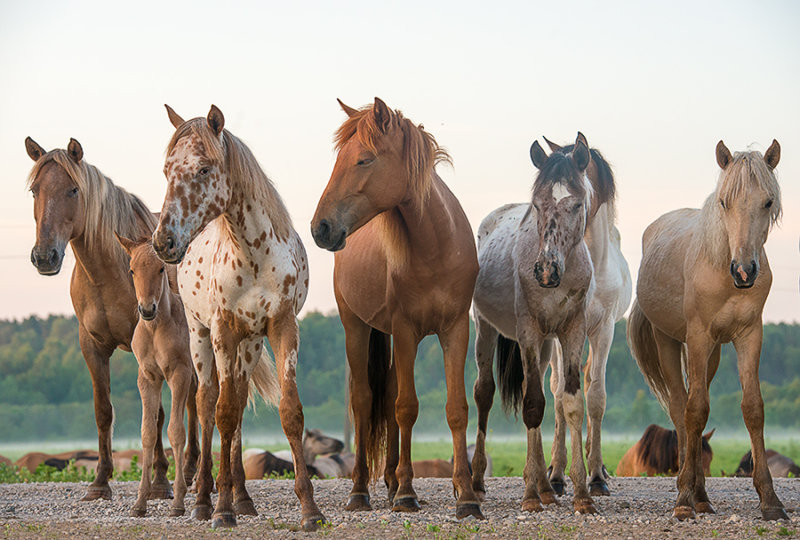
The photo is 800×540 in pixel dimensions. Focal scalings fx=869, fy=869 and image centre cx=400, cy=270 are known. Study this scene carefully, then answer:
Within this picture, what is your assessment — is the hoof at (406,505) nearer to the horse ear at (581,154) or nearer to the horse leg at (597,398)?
the horse leg at (597,398)

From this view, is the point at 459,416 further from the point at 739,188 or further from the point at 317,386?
the point at 317,386

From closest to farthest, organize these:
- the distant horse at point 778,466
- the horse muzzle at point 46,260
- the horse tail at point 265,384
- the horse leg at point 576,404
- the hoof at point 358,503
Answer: the horse leg at point 576,404, the hoof at point 358,503, the horse muzzle at point 46,260, the horse tail at point 265,384, the distant horse at point 778,466

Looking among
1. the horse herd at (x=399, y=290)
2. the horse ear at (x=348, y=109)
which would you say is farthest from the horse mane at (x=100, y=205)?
the horse ear at (x=348, y=109)

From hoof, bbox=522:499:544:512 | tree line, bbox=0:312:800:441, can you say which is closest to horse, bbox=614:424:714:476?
hoof, bbox=522:499:544:512

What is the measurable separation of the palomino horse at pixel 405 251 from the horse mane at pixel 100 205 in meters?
2.79

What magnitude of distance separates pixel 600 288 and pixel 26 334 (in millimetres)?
31225

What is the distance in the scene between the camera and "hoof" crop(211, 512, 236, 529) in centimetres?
598

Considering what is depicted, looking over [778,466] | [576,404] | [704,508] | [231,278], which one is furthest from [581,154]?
[778,466]

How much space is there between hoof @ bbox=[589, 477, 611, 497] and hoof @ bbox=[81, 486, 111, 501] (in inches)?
183

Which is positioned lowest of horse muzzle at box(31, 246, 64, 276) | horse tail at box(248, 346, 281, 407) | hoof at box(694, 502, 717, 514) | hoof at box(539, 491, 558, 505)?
hoof at box(694, 502, 717, 514)

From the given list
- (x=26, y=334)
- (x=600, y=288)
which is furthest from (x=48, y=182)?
(x=26, y=334)

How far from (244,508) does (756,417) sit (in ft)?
12.8

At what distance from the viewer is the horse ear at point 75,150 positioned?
8.34m

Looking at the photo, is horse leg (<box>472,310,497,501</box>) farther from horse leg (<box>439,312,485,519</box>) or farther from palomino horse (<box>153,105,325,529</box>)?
palomino horse (<box>153,105,325,529</box>)
